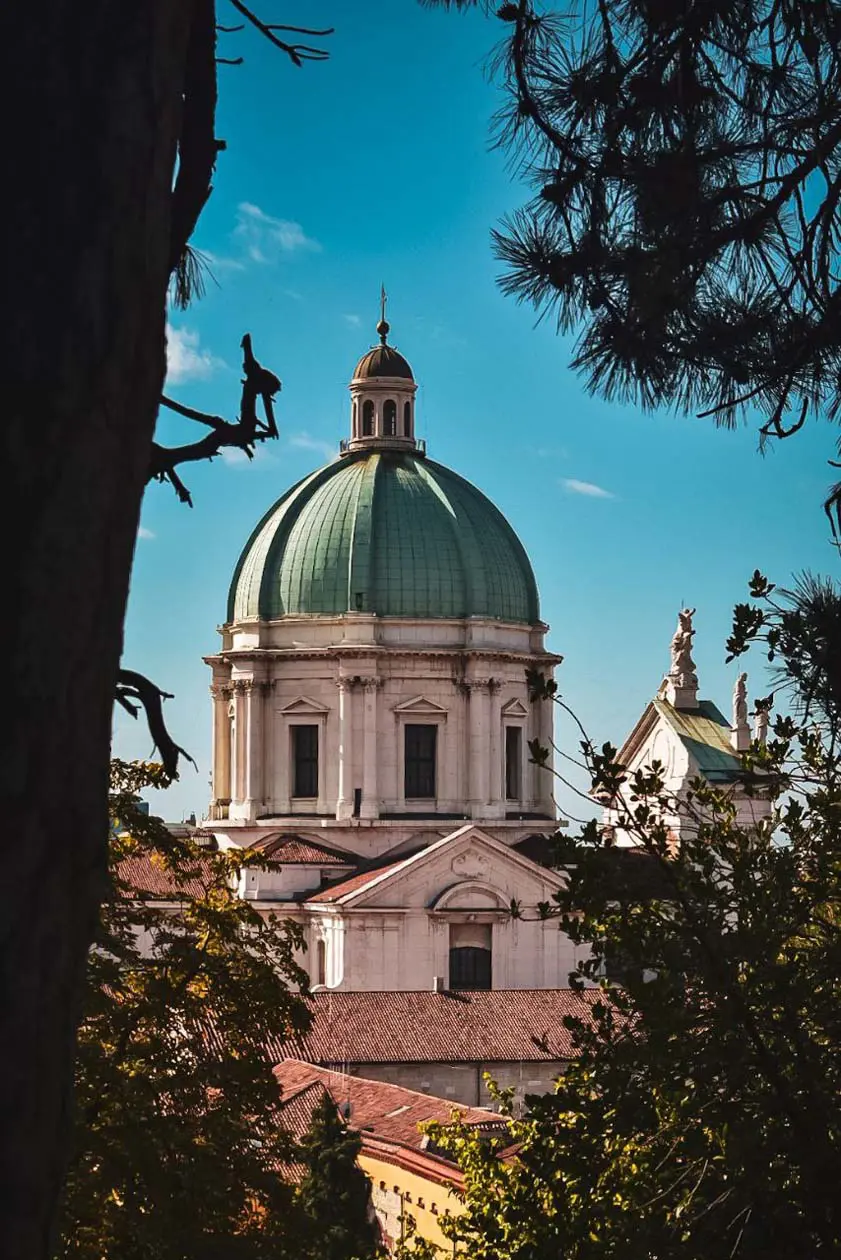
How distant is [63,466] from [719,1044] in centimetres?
583

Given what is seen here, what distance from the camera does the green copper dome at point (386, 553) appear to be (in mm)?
64500

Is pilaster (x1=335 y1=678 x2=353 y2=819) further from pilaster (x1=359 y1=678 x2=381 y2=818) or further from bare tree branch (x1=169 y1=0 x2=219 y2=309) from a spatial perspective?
bare tree branch (x1=169 y1=0 x2=219 y2=309)

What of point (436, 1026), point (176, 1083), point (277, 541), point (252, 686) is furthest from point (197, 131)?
point (277, 541)

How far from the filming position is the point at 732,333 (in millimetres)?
9445

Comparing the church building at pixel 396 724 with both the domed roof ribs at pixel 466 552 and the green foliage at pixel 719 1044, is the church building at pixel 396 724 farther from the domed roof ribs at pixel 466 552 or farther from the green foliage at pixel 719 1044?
the green foliage at pixel 719 1044

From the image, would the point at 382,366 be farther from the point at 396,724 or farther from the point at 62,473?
the point at 62,473

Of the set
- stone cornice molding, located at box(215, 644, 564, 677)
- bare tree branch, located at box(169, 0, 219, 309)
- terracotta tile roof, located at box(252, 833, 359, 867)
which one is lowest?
bare tree branch, located at box(169, 0, 219, 309)

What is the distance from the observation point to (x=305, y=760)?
209 feet

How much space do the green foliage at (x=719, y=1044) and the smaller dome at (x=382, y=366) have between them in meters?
57.1

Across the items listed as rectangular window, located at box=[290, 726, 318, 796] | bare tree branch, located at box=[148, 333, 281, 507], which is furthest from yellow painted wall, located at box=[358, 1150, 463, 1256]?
rectangular window, located at box=[290, 726, 318, 796]

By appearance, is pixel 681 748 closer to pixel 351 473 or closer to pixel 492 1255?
pixel 351 473

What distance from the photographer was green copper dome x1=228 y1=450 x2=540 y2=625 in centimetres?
6450

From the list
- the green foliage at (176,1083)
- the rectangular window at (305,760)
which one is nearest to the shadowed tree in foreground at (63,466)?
the green foliage at (176,1083)

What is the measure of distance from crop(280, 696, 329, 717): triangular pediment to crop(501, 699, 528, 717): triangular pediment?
544cm
